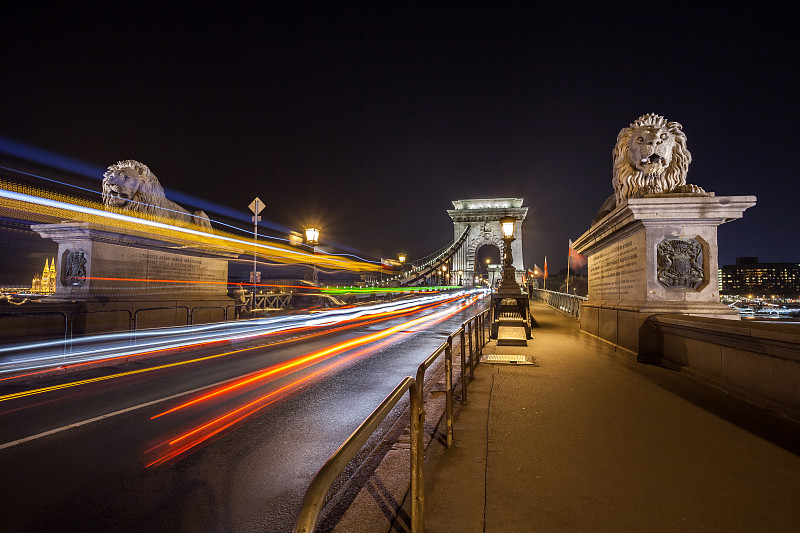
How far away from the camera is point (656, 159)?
750cm

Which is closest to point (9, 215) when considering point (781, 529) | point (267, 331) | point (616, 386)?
point (267, 331)

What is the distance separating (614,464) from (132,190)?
14.4 m

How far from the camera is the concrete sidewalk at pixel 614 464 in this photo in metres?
2.58

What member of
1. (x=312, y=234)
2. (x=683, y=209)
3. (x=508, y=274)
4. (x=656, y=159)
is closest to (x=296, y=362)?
(x=508, y=274)

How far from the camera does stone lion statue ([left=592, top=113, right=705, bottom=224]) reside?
7359 mm

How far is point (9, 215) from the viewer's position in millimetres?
12602

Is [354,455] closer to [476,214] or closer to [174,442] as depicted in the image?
[174,442]

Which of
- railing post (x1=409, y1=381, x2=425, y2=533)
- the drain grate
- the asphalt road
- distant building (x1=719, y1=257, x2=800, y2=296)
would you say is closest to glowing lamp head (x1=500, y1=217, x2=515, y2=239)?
the drain grate

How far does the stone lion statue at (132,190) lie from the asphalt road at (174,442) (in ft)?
22.2

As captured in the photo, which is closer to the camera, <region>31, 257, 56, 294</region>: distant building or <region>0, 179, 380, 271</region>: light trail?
<region>0, 179, 380, 271</region>: light trail

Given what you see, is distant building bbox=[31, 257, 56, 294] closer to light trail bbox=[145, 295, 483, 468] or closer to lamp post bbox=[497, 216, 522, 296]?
light trail bbox=[145, 295, 483, 468]

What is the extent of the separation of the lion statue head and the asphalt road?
5501mm

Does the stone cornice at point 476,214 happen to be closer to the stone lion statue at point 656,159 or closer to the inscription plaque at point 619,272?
the inscription plaque at point 619,272

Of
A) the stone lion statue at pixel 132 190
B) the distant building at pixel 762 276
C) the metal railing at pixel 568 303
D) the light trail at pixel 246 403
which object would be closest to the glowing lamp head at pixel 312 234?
the stone lion statue at pixel 132 190
